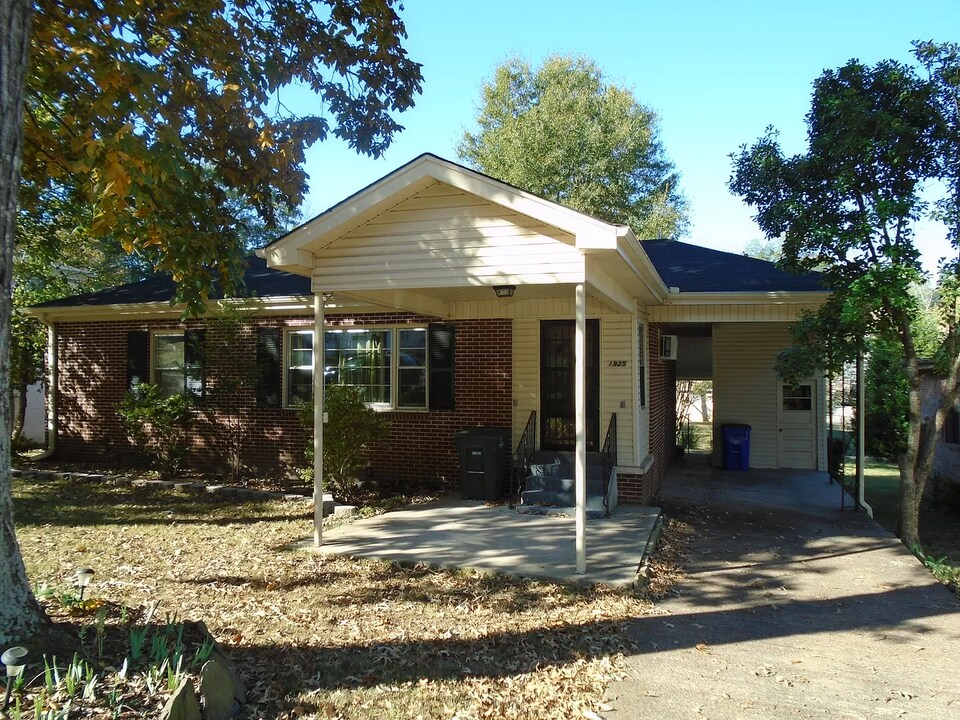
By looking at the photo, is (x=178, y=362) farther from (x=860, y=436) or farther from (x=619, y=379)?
(x=860, y=436)

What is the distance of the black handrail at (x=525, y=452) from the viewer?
973 centimetres

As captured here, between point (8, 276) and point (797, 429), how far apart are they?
13.2 m

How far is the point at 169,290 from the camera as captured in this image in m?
13.1

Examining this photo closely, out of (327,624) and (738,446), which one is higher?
(738,446)

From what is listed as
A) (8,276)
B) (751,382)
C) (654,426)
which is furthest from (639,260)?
(751,382)

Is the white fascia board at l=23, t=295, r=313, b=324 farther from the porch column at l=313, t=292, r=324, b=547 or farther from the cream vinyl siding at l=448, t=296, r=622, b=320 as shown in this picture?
the porch column at l=313, t=292, r=324, b=547

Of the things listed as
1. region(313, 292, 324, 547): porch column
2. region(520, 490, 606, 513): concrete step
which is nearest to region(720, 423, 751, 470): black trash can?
region(520, 490, 606, 513): concrete step

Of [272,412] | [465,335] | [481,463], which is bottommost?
[481,463]

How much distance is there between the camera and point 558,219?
20.0 feet

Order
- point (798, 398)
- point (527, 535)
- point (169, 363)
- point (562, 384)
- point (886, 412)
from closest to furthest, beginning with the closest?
point (527, 535) → point (562, 384) → point (169, 363) → point (798, 398) → point (886, 412)

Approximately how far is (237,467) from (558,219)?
8.20m

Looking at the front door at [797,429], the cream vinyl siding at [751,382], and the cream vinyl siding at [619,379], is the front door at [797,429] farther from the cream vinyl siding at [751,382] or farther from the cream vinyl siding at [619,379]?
the cream vinyl siding at [619,379]

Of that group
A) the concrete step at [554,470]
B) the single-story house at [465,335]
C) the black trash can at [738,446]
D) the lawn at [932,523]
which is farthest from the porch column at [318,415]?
the black trash can at [738,446]

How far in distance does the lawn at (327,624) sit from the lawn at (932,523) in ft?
9.66
